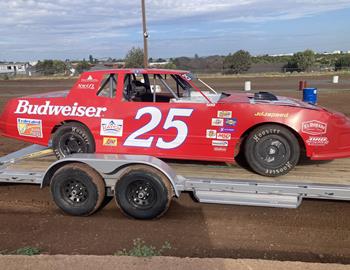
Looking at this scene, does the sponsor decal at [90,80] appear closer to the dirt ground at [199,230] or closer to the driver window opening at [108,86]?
the driver window opening at [108,86]

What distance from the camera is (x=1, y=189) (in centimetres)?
675

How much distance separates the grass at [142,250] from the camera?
4078 millimetres

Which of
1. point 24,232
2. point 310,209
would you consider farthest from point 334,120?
point 24,232

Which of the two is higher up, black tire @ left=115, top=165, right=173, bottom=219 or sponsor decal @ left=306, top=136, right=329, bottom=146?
sponsor decal @ left=306, top=136, right=329, bottom=146

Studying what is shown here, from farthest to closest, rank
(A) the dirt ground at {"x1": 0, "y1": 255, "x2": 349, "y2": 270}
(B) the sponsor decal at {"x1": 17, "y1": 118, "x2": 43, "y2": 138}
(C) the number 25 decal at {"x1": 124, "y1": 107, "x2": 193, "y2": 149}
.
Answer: (B) the sponsor decal at {"x1": 17, "y1": 118, "x2": 43, "y2": 138}, (C) the number 25 decal at {"x1": 124, "y1": 107, "x2": 193, "y2": 149}, (A) the dirt ground at {"x1": 0, "y1": 255, "x2": 349, "y2": 270}

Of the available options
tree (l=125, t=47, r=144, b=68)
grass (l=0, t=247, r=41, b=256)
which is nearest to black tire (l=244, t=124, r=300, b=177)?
grass (l=0, t=247, r=41, b=256)

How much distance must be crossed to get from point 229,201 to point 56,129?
9.85 ft

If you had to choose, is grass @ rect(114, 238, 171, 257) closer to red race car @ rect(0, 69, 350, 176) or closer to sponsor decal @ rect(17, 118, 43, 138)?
red race car @ rect(0, 69, 350, 176)

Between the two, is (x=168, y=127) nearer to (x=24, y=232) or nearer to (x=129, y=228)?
(x=129, y=228)

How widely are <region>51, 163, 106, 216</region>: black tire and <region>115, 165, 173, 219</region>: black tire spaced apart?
0.29m

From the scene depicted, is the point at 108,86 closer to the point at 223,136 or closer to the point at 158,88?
the point at 158,88

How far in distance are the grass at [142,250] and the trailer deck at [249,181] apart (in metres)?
0.92

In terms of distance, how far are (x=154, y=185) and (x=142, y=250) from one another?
1.15 m

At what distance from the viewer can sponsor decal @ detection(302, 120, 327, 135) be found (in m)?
5.47
